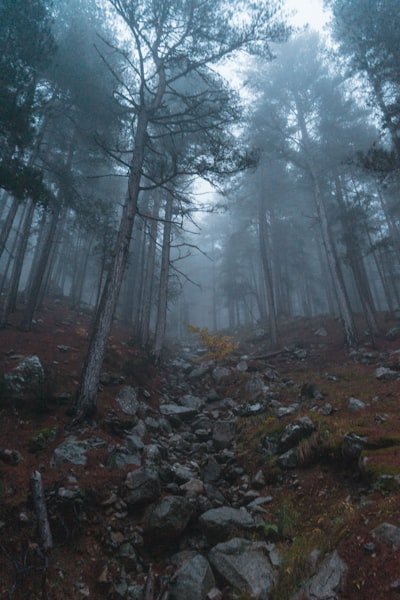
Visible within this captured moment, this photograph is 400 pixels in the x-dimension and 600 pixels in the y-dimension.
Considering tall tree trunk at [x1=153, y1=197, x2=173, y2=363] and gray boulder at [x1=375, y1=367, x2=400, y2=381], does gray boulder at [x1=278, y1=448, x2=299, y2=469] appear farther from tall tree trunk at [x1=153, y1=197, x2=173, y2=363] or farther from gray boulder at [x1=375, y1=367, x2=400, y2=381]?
tall tree trunk at [x1=153, y1=197, x2=173, y2=363]

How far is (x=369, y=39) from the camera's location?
40.8 feet

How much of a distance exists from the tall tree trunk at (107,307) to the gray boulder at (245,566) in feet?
13.4

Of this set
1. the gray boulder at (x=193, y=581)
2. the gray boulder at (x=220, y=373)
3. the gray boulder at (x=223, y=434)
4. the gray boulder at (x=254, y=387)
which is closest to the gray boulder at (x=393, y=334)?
the gray boulder at (x=254, y=387)

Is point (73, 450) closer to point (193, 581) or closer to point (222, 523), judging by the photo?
point (222, 523)

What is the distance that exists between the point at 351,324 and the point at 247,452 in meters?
11.0

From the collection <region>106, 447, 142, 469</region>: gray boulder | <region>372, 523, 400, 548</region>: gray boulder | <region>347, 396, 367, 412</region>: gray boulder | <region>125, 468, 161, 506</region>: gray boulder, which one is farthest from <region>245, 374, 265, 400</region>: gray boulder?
<region>372, 523, 400, 548</region>: gray boulder

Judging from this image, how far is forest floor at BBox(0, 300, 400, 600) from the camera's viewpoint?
11.0 feet

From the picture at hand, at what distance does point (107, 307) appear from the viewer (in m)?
8.03

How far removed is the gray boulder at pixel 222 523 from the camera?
4.29 m

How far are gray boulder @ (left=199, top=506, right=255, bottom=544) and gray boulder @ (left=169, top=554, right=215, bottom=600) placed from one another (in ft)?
1.66

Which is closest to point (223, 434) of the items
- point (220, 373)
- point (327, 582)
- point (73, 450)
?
point (73, 450)

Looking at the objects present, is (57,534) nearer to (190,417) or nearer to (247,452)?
(247,452)

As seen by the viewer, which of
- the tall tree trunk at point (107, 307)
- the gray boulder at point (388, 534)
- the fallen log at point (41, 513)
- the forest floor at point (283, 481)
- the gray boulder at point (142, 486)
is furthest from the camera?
the tall tree trunk at point (107, 307)

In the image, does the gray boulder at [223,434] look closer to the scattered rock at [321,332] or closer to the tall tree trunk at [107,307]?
the tall tree trunk at [107,307]
